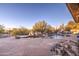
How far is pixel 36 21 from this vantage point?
2775 millimetres

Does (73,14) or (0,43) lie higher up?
(73,14)

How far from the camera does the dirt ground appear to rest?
2773mm

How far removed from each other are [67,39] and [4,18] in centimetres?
66

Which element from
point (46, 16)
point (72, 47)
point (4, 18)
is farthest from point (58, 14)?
point (4, 18)

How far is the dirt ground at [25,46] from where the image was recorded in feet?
9.10

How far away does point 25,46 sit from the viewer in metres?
2.79

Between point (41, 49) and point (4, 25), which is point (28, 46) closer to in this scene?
point (41, 49)

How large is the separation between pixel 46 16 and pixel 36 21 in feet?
0.37

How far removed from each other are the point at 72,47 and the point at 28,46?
44 centimetres

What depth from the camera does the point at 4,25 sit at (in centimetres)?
277


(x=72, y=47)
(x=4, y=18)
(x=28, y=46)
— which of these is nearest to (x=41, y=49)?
(x=28, y=46)

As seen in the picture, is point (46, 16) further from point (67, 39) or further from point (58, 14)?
point (67, 39)

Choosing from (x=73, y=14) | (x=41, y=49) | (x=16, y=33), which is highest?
(x=73, y=14)

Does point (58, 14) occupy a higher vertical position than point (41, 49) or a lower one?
higher
